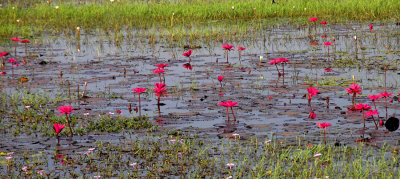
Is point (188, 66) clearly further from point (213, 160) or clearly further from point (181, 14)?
point (181, 14)

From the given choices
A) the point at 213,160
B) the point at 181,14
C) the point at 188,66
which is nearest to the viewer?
the point at 213,160

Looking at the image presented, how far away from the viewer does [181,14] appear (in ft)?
57.3

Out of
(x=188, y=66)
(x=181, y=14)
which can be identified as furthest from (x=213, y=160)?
(x=181, y=14)

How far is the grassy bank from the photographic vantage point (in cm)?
1602

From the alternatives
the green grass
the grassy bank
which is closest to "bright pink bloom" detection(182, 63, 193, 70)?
the green grass

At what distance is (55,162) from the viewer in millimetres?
5223

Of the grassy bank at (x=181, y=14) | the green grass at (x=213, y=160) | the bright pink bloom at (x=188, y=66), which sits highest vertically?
the grassy bank at (x=181, y=14)

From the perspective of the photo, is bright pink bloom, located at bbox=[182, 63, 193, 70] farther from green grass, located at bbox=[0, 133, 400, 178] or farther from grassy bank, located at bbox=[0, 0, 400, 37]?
grassy bank, located at bbox=[0, 0, 400, 37]

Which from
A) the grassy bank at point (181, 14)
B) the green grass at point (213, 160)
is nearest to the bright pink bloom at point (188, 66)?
the green grass at point (213, 160)

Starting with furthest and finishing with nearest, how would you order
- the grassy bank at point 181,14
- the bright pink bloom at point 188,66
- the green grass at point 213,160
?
the grassy bank at point 181,14 < the bright pink bloom at point 188,66 < the green grass at point 213,160

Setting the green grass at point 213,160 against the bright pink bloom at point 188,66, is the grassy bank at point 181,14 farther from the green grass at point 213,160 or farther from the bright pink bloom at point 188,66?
the green grass at point 213,160

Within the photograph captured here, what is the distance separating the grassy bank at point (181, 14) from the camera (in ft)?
52.5

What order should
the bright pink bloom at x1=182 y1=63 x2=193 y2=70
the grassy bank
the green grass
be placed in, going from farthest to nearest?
the grassy bank
the bright pink bloom at x1=182 y1=63 x2=193 y2=70
the green grass

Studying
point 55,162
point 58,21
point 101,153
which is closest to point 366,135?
point 101,153
